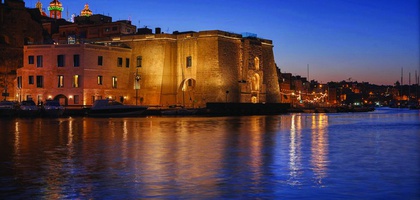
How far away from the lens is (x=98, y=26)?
87438 millimetres

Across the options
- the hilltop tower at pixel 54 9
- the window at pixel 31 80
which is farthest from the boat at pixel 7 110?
the hilltop tower at pixel 54 9

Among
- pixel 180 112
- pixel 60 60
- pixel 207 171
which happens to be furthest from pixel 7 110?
pixel 207 171

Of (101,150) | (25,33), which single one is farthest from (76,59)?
(101,150)

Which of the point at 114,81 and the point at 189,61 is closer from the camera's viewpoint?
the point at 114,81

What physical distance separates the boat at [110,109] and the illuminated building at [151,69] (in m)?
8.59

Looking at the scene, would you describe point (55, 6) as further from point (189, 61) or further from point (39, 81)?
point (189, 61)

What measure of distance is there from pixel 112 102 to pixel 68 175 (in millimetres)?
44191

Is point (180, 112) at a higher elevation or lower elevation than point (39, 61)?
lower

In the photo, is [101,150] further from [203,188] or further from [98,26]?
[98,26]

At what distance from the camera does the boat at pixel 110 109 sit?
54.4 m

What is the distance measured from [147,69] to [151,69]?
22.2 inches

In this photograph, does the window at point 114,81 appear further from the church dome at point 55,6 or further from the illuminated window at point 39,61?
Answer: the church dome at point 55,6

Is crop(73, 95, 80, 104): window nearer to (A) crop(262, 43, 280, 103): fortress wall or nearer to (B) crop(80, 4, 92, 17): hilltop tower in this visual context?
(A) crop(262, 43, 280, 103): fortress wall

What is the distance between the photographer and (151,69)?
231 ft
